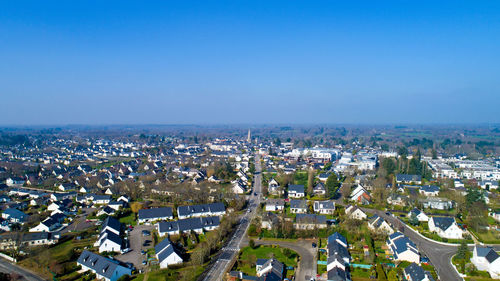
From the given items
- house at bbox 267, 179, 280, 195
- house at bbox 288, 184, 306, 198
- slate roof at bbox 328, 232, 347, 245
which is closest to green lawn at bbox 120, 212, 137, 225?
house at bbox 267, 179, 280, 195

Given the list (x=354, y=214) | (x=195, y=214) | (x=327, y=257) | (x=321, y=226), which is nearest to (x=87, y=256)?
(x=195, y=214)

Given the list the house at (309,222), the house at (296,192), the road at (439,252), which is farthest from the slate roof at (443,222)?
the house at (296,192)

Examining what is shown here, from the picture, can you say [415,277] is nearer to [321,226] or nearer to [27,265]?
[321,226]

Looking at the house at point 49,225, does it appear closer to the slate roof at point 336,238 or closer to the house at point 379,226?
the slate roof at point 336,238

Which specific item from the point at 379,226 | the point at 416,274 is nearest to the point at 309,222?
the point at 379,226

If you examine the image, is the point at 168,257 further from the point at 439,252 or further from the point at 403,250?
the point at 439,252

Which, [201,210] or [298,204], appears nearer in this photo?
[201,210]
